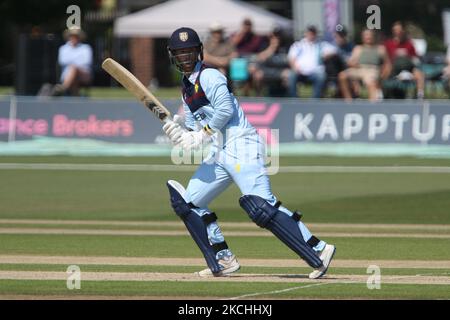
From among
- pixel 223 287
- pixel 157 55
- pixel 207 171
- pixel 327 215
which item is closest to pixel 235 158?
pixel 207 171

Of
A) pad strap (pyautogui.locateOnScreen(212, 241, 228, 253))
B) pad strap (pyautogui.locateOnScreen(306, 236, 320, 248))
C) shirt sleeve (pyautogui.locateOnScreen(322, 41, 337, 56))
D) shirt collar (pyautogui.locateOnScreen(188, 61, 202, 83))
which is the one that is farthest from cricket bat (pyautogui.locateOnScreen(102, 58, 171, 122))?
shirt sleeve (pyautogui.locateOnScreen(322, 41, 337, 56))

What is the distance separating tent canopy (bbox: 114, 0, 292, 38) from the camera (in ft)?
135

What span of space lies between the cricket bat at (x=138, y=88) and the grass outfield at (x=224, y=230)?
1.33 metres

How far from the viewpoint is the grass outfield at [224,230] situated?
32.3ft

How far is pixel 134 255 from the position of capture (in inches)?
477

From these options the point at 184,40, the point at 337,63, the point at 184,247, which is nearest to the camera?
the point at 184,40

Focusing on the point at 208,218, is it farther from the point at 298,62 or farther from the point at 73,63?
the point at 73,63

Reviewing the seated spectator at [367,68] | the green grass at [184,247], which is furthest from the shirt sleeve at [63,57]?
the green grass at [184,247]

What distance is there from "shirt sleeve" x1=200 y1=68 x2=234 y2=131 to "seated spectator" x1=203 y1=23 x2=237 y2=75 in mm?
15146

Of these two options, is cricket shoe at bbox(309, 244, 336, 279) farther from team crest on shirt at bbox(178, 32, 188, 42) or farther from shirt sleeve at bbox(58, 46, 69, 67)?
shirt sleeve at bbox(58, 46, 69, 67)

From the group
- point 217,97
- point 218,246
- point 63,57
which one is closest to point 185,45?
point 217,97

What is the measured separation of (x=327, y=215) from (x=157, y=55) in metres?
37.2

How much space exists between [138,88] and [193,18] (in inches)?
1219

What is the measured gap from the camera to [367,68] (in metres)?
25.6
